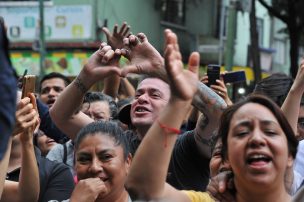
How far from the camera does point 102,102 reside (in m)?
6.23

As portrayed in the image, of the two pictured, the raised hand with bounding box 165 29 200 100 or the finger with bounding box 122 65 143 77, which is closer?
the raised hand with bounding box 165 29 200 100

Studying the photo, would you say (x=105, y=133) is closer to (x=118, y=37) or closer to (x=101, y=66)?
(x=101, y=66)

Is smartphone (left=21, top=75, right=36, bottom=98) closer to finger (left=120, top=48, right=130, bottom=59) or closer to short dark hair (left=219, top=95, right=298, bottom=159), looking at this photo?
finger (left=120, top=48, right=130, bottom=59)

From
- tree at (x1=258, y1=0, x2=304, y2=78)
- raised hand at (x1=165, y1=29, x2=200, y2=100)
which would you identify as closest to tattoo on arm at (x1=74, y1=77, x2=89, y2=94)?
raised hand at (x1=165, y1=29, x2=200, y2=100)

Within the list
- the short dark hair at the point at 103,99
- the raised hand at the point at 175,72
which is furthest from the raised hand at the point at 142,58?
the short dark hair at the point at 103,99

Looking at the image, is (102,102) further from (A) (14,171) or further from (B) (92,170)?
(B) (92,170)

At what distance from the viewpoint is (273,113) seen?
3562 mm

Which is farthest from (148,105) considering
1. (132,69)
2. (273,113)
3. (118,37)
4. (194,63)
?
(194,63)

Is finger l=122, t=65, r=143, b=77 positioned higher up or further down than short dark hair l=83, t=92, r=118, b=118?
higher up

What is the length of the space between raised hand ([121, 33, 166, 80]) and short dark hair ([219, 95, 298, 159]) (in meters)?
0.44

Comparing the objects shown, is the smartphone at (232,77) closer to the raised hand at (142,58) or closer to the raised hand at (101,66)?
the raised hand at (101,66)

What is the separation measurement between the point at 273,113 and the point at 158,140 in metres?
0.61

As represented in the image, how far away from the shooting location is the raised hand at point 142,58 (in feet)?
13.1

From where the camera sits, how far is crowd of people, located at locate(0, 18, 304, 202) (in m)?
3.21
